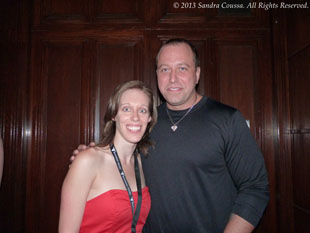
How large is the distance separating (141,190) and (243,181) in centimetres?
70

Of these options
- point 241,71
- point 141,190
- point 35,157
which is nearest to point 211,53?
point 241,71

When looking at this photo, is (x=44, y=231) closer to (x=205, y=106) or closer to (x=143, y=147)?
(x=143, y=147)

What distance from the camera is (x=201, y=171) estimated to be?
56.2 inches

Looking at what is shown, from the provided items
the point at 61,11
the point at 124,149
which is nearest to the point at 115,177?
the point at 124,149

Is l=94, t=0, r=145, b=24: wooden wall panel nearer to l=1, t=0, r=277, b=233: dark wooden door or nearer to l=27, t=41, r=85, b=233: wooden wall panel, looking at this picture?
l=1, t=0, r=277, b=233: dark wooden door

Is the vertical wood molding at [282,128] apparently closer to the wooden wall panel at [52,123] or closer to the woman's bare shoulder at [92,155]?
the woman's bare shoulder at [92,155]

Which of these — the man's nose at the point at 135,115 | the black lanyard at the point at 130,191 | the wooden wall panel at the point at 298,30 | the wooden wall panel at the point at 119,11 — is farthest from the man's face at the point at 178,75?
the wooden wall panel at the point at 298,30

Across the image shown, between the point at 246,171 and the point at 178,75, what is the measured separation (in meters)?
0.83

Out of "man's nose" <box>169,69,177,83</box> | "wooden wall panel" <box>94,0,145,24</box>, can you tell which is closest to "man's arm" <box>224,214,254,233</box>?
"man's nose" <box>169,69,177,83</box>

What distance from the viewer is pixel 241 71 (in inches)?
94.7

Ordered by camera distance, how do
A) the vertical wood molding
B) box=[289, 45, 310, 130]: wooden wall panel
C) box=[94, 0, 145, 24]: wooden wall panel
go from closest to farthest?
1. box=[289, 45, 310, 130]: wooden wall panel
2. the vertical wood molding
3. box=[94, 0, 145, 24]: wooden wall panel

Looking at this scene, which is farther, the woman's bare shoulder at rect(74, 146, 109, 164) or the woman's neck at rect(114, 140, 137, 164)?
the woman's neck at rect(114, 140, 137, 164)

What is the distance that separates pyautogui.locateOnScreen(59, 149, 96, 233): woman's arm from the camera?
123 centimetres

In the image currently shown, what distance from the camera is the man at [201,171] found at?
1370 mm
